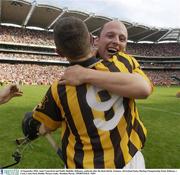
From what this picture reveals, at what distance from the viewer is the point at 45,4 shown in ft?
165

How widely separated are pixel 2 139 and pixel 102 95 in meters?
7.60

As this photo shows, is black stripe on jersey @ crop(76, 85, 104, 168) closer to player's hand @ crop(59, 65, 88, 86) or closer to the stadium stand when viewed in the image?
player's hand @ crop(59, 65, 88, 86)

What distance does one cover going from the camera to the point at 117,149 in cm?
228

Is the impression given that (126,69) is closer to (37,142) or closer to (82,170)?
(82,170)

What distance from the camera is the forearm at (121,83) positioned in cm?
215

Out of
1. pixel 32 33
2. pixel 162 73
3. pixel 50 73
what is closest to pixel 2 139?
pixel 50 73

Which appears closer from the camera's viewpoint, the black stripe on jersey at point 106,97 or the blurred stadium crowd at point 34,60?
the black stripe on jersey at point 106,97

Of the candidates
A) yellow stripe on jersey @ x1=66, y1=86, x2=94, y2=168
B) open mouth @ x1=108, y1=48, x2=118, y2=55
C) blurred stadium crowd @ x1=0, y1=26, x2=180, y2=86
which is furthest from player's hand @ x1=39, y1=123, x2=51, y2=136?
blurred stadium crowd @ x1=0, y1=26, x2=180, y2=86

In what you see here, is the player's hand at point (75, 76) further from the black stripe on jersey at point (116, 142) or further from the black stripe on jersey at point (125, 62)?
the black stripe on jersey at point (125, 62)

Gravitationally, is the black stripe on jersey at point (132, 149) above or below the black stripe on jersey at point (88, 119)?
below

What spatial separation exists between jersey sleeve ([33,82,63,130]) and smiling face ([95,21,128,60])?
1.58ft

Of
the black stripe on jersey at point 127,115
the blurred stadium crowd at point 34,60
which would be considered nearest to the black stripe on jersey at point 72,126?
the black stripe on jersey at point 127,115

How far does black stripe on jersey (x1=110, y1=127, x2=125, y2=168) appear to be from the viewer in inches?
89.0

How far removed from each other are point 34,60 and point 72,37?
62486 millimetres
